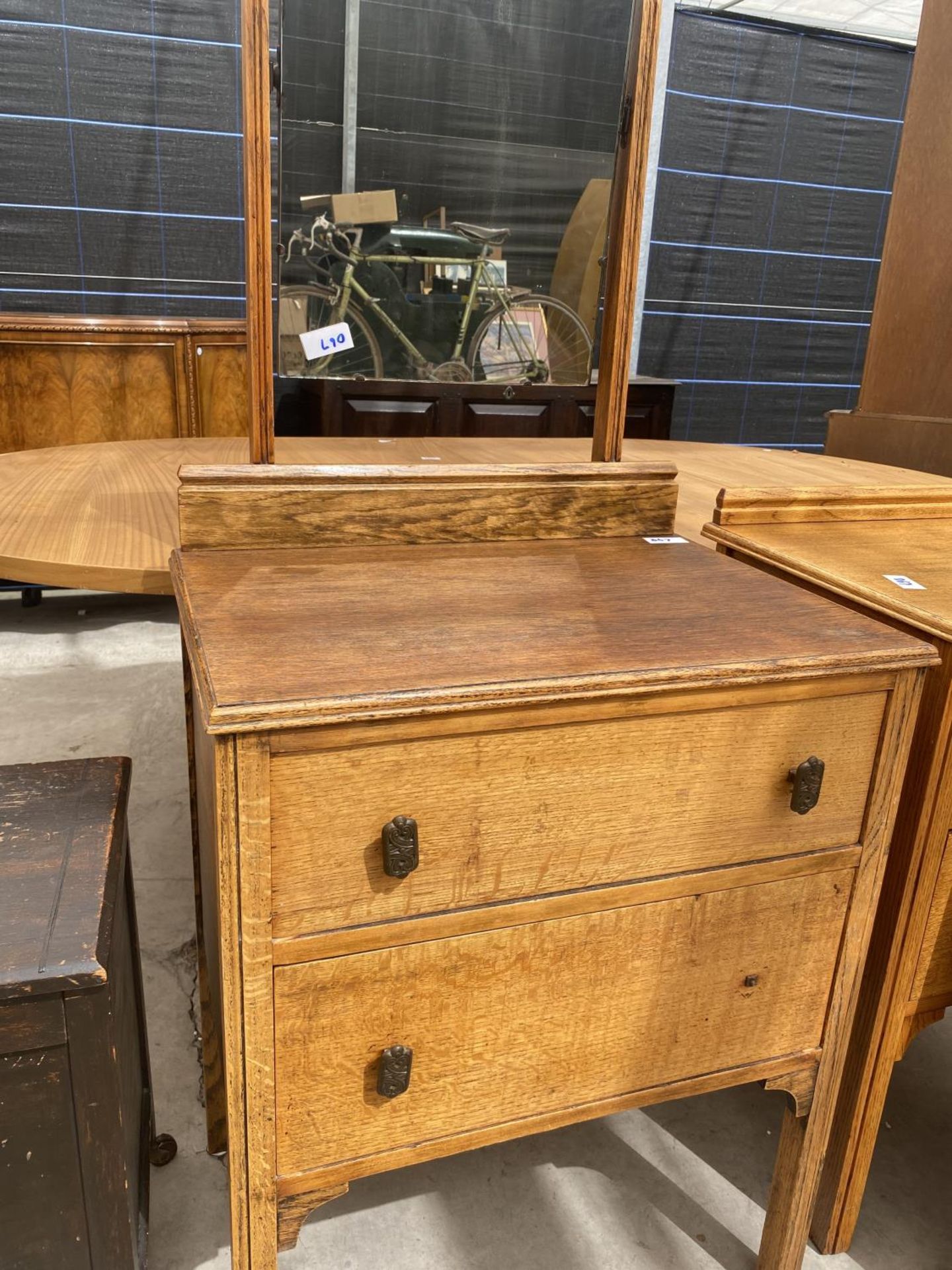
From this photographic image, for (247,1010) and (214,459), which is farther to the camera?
(214,459)

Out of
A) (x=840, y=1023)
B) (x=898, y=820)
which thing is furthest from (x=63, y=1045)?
(x=898, y=820)

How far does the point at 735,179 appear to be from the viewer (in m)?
5.59

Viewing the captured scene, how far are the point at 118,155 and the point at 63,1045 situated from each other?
4.66 meters

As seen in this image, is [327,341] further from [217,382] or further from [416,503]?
[217,382]

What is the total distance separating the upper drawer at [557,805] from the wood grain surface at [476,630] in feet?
0.17

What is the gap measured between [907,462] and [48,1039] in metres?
2.73

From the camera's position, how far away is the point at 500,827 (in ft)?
3.00

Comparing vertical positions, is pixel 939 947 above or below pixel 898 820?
below

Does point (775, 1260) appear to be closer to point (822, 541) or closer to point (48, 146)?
point (822, 541)

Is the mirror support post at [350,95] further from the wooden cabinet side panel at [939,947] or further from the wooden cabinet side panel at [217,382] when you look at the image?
the wooden cabinet side panel at [217,382]

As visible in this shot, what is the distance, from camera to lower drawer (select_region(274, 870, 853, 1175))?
92 centimetres

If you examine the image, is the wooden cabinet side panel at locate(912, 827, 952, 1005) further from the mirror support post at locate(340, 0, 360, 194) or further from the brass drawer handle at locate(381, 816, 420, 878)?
the mirror support post at locate(340, 0, 360, 194)

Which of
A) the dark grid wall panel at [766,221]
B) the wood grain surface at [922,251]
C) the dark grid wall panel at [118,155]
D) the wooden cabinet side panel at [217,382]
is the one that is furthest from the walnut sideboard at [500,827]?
the dark grid wall panel at [766,221]

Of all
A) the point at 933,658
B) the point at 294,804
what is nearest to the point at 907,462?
the point at 933,658
